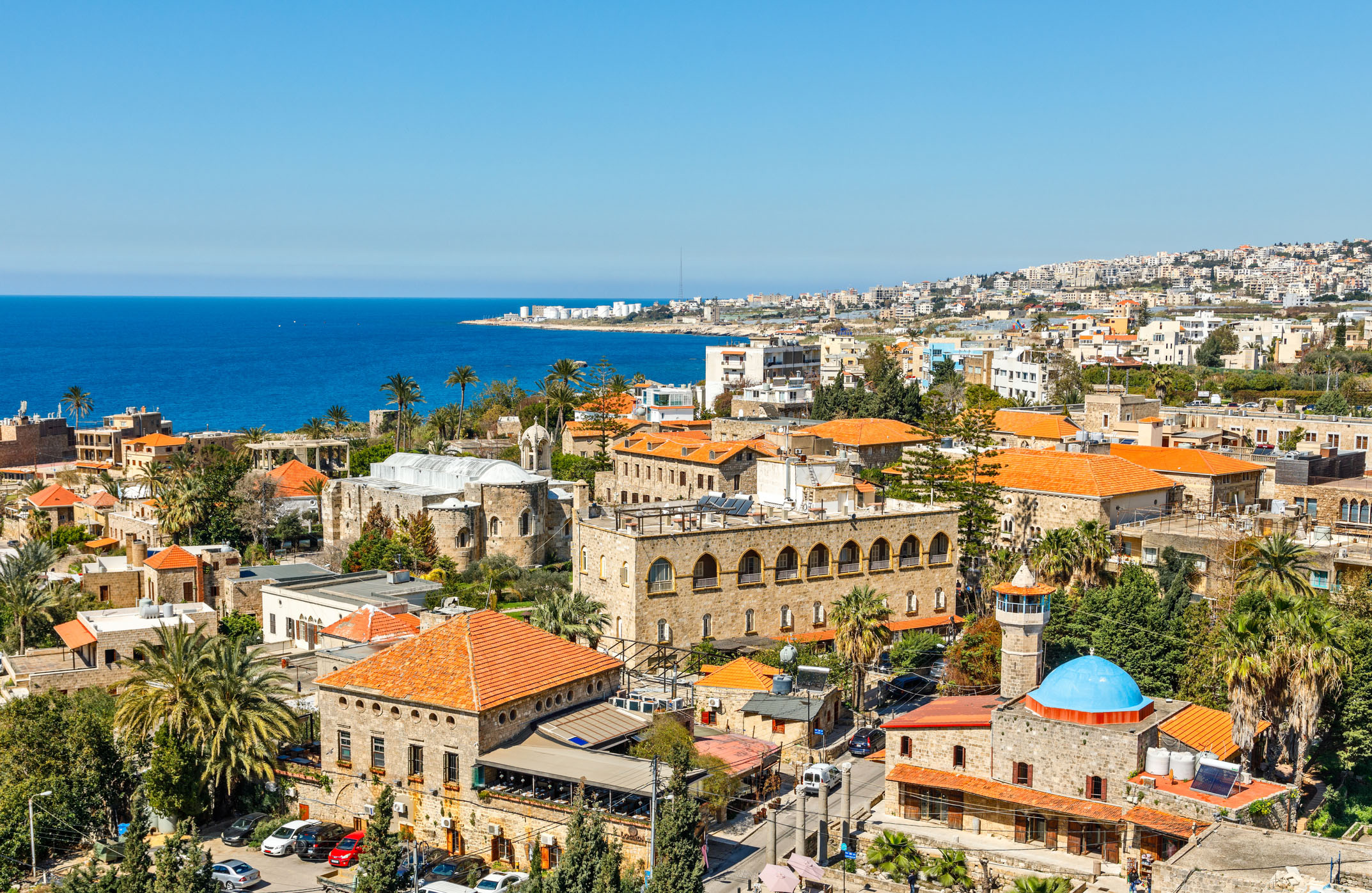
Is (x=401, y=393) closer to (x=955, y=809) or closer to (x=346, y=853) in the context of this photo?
(x=346, y=853)

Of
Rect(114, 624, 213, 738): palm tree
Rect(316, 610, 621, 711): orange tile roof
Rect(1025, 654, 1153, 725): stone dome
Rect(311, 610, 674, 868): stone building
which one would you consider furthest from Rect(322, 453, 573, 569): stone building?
Rect(1025, 654, 1153, 725): stone dome

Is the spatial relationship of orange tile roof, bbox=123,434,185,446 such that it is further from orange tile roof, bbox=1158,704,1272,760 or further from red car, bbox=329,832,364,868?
orange tile roof, bbox=1158,704,1272,760

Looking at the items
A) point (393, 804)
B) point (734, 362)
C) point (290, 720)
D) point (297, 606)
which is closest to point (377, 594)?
point (297, 606)

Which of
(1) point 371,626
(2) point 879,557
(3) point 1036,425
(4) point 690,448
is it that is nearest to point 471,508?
(4) point 690,448

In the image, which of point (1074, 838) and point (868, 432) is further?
point (868, 432)

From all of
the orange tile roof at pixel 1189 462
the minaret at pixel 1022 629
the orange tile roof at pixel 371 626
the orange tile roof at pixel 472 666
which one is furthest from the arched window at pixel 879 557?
the orange tile roof at pixel 1189 462
